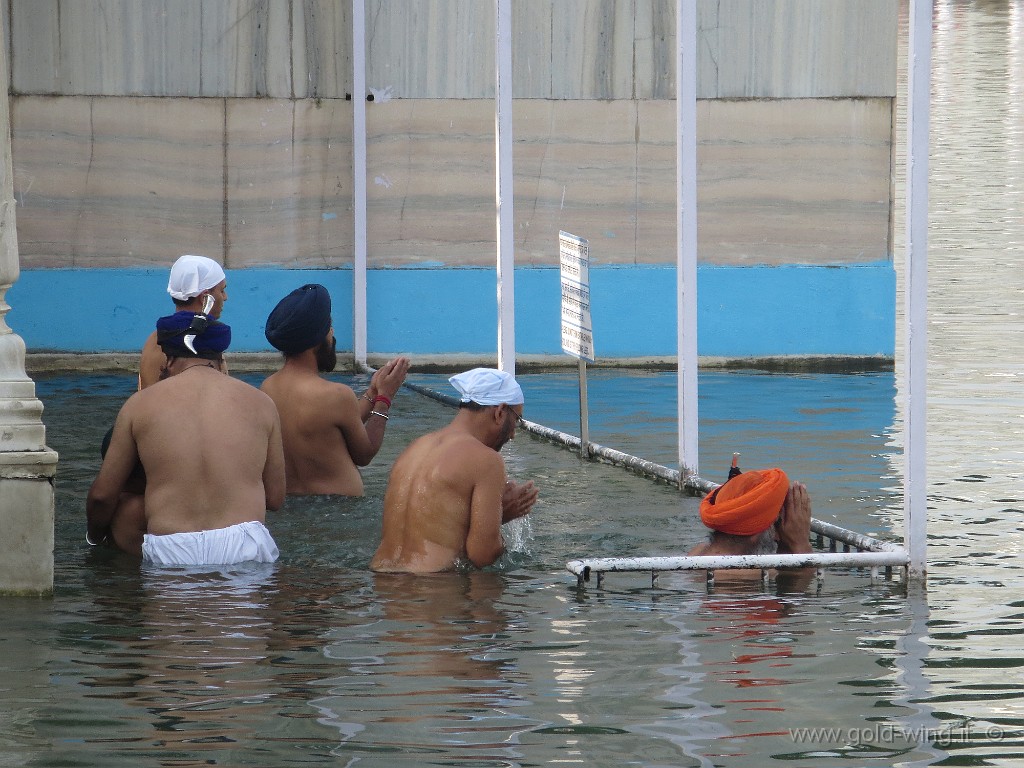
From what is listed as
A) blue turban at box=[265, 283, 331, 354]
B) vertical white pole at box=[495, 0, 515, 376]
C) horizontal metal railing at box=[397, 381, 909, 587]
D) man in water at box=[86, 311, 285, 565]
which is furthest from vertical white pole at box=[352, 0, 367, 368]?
horizontal metal railing at box=[397, 381, 909, 587]

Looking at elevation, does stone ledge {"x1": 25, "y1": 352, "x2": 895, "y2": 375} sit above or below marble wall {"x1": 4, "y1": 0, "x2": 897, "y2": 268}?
below

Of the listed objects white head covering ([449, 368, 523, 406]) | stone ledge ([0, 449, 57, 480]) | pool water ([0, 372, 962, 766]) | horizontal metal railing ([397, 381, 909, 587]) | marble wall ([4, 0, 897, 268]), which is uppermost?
marble wall ([4, 0, 897, 268])

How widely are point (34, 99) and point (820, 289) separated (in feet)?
25.3

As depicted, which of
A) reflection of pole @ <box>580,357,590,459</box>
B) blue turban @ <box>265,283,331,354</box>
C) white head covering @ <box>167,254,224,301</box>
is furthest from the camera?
reflection of pole @ <box>580,357,590,459</box>

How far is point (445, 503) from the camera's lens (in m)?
6.96

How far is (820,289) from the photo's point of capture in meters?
17.1

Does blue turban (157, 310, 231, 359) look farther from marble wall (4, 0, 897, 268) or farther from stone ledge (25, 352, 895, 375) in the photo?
marble wall (4, 0, 897, 268)

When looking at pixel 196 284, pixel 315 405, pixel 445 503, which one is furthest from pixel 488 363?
pixel 445 503

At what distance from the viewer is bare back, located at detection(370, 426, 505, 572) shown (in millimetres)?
6902

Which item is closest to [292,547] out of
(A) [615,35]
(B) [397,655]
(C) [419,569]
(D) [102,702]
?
(C) [419,569]

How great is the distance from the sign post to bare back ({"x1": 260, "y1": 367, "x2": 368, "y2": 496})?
2400 mm

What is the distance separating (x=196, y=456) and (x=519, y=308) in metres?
9.97

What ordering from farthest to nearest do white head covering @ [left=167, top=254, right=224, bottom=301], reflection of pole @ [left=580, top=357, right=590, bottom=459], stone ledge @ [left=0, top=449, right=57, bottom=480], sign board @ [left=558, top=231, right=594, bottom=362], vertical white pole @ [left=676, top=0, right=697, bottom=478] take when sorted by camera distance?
reflection of pole @ [left=580, top=357, right=590, bottom=459] < sign board @ [left=558, top=231, right=594, bottom=362] < vertical white pole @ [left=676, top=0, right=697, bottom=478] < white head covering @ [left=167, top=254, right=224, bottom=301] < stone ledge @ [left=0, top=449, right=57, bottom=480]

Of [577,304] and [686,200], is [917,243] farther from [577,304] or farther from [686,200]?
[577,304]
